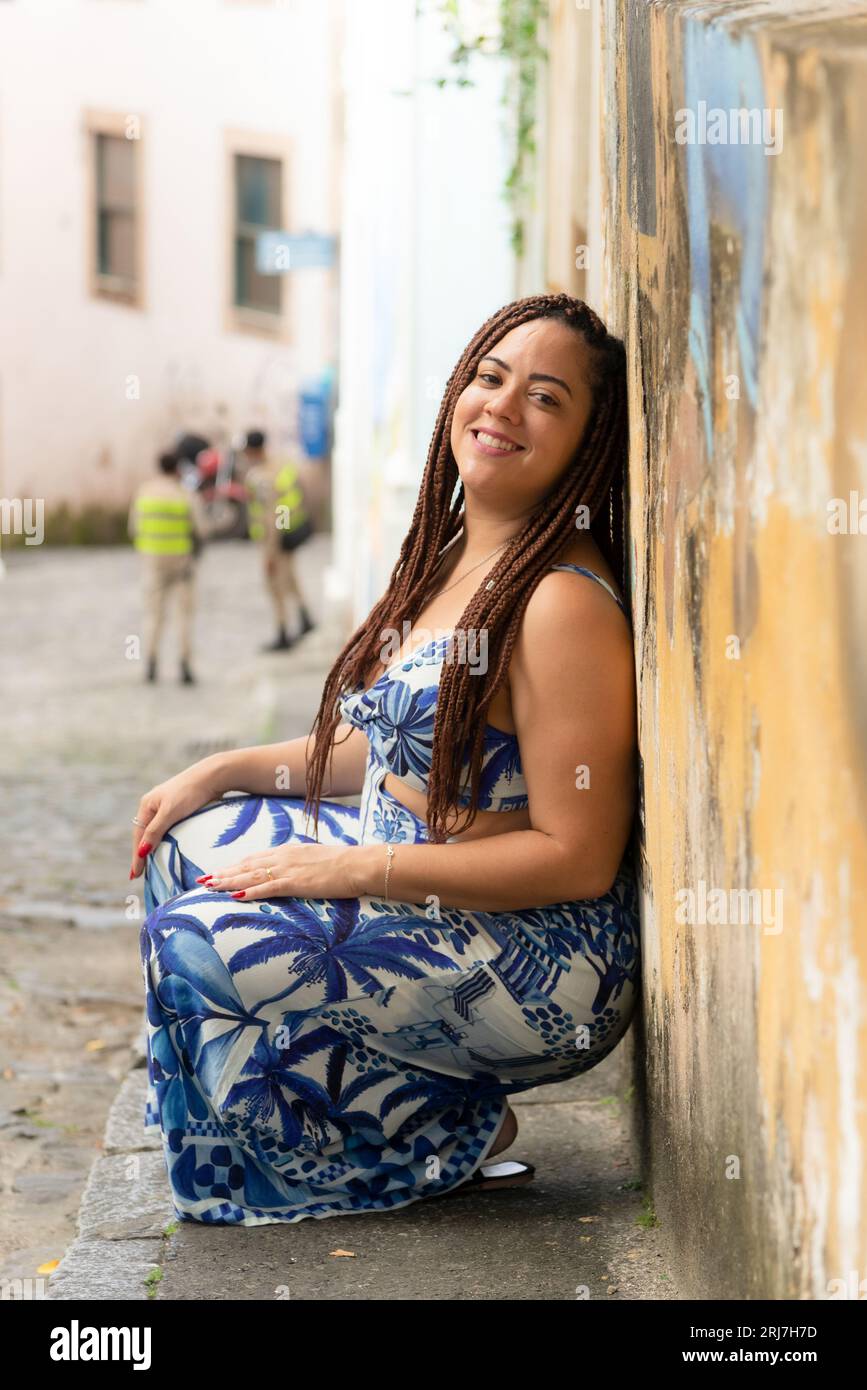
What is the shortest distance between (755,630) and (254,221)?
66.8 ft

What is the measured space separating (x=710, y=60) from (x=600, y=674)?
0.98 m

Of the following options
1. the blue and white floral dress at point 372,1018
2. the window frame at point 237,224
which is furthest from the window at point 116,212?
the blue and white floral dress at point 372,1018

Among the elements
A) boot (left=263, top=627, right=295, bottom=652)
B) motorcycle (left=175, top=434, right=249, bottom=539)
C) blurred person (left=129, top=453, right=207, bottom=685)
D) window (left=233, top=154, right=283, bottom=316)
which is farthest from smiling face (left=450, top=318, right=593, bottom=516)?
window (left=233, top=154, right=283, bottom=316)

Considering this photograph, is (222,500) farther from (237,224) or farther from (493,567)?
(493,567)

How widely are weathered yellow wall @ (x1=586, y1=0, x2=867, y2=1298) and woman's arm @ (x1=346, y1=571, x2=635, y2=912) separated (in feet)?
0.21

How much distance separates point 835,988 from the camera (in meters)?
1.79

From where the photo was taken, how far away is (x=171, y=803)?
3223 mm

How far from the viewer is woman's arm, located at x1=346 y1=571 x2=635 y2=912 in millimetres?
2764

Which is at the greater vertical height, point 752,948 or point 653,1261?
point 752,948

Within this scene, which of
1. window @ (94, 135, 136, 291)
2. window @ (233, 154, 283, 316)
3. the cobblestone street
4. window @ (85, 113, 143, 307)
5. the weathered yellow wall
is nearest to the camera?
the weathered yellow wall

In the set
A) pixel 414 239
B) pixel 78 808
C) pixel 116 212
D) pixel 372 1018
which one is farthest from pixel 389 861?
pixel 116 212

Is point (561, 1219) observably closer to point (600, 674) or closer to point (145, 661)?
point (600, 674)

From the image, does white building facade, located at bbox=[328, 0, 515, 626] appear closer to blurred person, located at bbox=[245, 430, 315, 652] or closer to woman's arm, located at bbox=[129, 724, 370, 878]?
blurred person, located at bbox=[245, 430, 315, 652]
